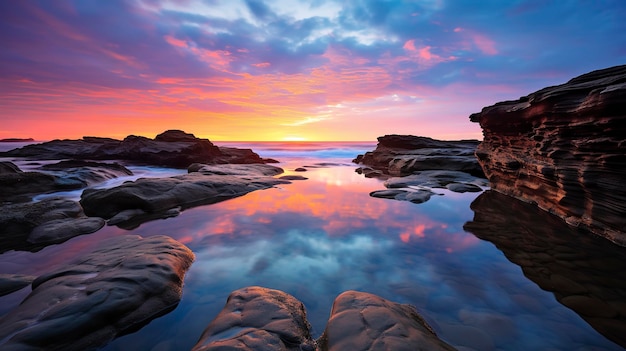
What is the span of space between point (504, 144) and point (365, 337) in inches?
533

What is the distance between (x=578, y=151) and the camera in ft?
24.7

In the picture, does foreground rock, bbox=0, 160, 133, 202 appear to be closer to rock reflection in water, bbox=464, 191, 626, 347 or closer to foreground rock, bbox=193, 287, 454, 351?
foreground rock, bbox=193, 287, 454, 351

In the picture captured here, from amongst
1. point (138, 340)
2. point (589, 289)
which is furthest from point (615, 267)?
point (138, 340)

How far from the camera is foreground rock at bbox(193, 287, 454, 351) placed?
2.86m

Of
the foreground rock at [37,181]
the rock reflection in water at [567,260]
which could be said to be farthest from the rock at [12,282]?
the foreground rock at [37,181]

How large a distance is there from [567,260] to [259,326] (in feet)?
21.3

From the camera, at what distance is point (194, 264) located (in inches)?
221

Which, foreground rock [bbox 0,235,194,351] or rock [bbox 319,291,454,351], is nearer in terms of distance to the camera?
rock [bbox 319,291,454,351]

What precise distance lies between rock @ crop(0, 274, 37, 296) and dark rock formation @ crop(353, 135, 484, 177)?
20.1m

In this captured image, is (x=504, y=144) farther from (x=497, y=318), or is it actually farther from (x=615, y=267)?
(x=497, y=318)

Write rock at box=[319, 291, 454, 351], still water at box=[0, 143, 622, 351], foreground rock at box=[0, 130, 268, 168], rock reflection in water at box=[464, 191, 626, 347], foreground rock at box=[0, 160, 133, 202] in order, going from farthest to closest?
foreground rock at box=[0, 130, 268, 168] → foreground rock at box=[0, 160, 133, 202] → rock reflection in water at box=[464, 191, 626, 347] → still water at box=[0, 143, 622, 351] → rock at box=[319, 291, 454, 351]

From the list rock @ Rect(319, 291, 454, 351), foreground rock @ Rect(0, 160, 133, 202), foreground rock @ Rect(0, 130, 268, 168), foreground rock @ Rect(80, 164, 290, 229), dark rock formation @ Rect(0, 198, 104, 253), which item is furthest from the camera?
foreground rock @ Rect(0, 130, 268, 168)

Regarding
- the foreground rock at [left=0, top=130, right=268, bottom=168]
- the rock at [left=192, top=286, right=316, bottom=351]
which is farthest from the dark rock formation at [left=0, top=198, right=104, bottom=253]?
the foreground rock at [left=0, top=130, right=268, bottom=168]

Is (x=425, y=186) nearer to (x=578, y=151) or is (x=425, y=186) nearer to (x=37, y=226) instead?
(x=578, y=151)
